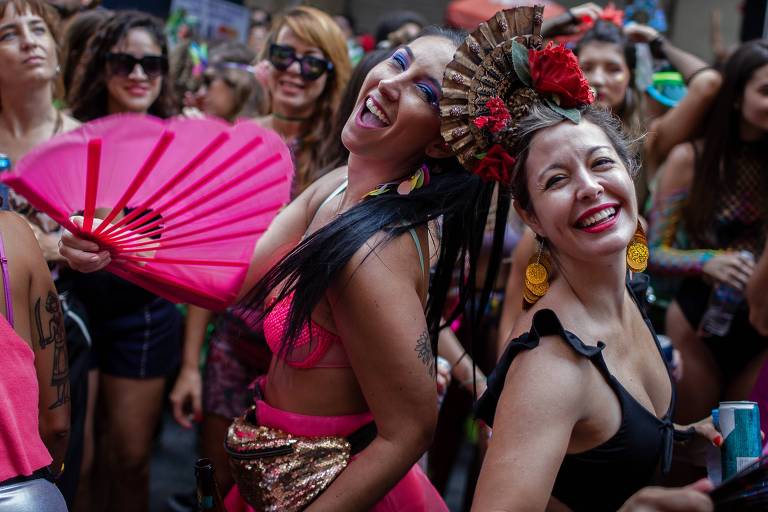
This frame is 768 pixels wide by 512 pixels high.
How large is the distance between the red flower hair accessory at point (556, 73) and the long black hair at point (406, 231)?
0.29 meters

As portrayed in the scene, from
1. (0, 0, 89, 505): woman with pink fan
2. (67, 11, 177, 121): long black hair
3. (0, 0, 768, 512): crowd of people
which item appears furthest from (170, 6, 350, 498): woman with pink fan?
(67, 11, 177, 121): long black hair

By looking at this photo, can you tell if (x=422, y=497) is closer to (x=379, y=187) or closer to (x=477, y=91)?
(x=379, y=187)

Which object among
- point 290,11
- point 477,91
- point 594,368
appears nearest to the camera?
point 594,368

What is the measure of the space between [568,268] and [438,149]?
1.45ft

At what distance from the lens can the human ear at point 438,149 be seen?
7.15 ft

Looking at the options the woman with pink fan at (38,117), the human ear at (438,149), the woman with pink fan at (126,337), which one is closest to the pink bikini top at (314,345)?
the human ear at (438,149)

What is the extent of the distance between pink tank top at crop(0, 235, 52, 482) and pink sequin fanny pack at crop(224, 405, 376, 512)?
0.48 metres

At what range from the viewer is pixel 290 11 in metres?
3.98

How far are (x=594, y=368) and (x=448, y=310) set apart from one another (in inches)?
64.4

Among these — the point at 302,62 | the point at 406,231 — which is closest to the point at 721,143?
the point at 302,62

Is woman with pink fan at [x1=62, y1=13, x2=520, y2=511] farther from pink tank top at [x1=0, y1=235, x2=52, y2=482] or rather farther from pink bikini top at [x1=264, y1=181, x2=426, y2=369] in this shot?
pink tank top at [x1=0, y1=235, x2=52, y2=482]

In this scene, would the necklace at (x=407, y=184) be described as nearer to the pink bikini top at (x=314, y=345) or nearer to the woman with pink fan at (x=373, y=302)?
the woman with pink fan at (x=373, y=302)

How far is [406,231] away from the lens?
2027mm

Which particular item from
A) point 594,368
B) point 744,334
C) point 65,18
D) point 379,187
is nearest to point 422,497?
point 594,368
